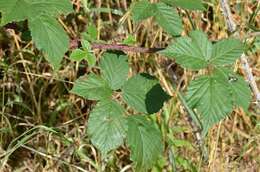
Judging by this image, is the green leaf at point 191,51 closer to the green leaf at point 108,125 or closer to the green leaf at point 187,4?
the green leaf at point 187,4

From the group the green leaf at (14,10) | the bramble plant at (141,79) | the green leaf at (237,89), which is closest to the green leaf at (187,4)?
the bramble plant at (141,79)

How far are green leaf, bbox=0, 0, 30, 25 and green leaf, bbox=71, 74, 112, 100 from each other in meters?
0.22

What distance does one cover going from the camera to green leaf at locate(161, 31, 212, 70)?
1107mm

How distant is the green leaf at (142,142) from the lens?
1168mm

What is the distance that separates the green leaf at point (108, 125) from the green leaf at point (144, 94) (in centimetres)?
4

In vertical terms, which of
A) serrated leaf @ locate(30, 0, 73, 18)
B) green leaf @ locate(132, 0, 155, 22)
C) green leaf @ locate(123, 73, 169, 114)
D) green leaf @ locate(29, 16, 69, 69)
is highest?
serrated leaf @ locate(30, 0, 73, 18)

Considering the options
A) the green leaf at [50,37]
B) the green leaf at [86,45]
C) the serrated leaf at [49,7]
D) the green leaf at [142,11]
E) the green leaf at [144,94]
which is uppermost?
the serrated leaf at [49,7]

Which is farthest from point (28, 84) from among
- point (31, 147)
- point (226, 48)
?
point (226, 48)

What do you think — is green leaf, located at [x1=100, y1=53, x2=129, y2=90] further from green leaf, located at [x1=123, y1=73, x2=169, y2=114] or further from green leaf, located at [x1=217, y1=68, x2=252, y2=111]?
green leaf, located at [x1=217, y1=68, x2=252, y2=111]

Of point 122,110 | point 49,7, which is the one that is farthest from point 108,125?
point 49,7

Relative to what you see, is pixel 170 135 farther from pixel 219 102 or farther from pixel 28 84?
pixel 219 102

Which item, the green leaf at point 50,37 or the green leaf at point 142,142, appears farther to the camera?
the green leaf at point 142,142

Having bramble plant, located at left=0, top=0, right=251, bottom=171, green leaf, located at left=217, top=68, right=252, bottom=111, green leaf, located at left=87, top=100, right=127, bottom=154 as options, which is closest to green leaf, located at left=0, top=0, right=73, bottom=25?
bramble plant, located at left=0, top=0, right=251, bottom=171

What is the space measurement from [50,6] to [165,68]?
3.26 ft
